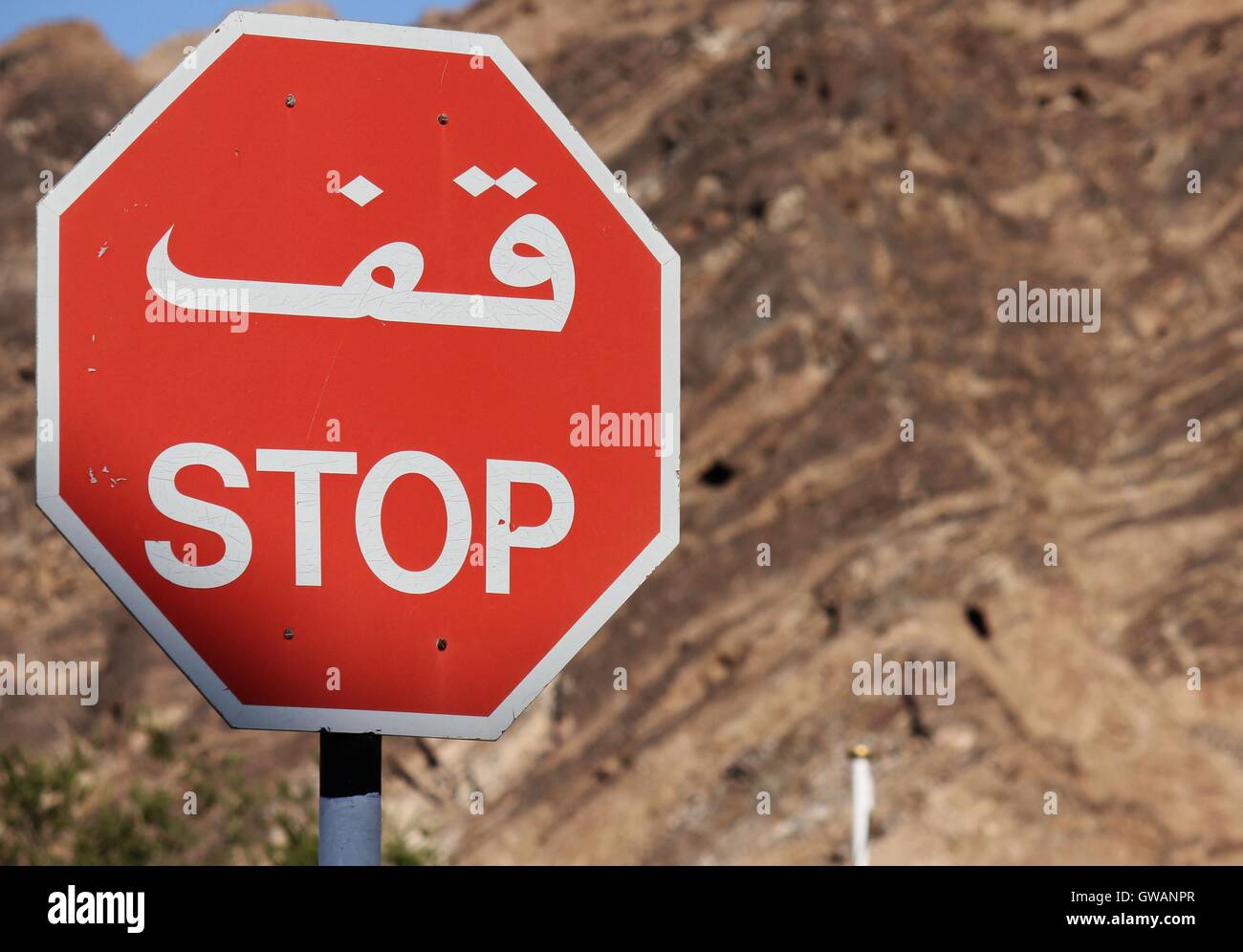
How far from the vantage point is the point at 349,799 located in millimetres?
2438

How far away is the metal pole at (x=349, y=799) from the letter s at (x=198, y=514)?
0.28 metres

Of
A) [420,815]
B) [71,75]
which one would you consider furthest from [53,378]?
[71,75]

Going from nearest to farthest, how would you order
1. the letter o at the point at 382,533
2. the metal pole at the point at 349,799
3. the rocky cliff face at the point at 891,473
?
the metal pole at the point at 349,799
the letter o at the point at 382,533
the rocky cliff face at the point at 891,473

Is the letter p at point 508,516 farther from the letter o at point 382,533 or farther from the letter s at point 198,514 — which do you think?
the letter s at point 198,514

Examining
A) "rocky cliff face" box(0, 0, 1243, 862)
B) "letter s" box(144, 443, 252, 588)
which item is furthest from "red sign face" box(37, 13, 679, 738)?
"rocky cliff face" box(0, 0, 1243, 862)

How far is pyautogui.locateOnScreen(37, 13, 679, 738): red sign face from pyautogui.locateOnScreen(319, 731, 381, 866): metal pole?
0.05 m

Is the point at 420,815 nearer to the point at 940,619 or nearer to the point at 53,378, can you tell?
the point at 940,619

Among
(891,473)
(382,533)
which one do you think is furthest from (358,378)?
(891,473)

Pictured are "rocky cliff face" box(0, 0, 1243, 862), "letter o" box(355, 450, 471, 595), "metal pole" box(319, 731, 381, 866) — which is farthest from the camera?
"rocky cliff face" box(0, 0, 1243, 862)

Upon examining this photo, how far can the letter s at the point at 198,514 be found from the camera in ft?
8.11

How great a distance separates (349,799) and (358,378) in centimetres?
63

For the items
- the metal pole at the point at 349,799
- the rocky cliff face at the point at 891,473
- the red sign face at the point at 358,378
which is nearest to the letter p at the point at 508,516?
the red sign face at the point at 358,378

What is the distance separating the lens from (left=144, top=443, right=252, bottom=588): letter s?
2471 mm

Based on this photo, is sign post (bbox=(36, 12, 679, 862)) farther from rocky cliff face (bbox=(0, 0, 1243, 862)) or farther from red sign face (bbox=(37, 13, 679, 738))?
rocky cliff face (bbox=(0, 0, 1243, 862))
